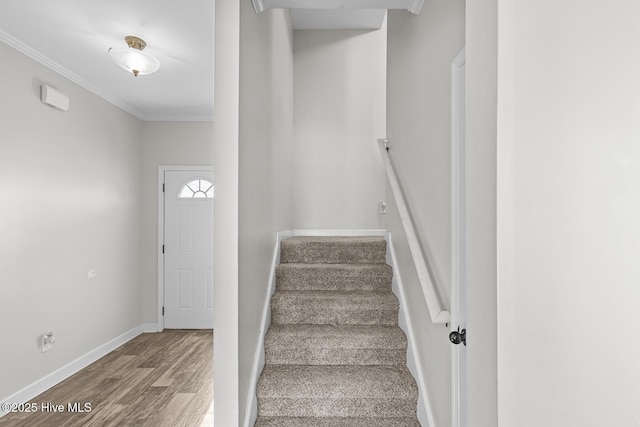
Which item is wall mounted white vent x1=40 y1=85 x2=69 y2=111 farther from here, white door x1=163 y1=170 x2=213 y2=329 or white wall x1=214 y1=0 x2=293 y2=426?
white wall x1=214 y1=0 x2=293 y2=426

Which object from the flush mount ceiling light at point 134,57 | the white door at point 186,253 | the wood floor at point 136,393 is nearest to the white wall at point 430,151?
the wood floor at point 136,393

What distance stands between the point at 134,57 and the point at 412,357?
9.25 ft

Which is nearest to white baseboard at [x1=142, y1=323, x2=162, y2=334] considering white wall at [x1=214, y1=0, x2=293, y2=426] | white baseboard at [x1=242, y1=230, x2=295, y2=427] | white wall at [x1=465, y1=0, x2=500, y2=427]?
white baseboard at [x1=242, y1=230, x2=295, y2=427]

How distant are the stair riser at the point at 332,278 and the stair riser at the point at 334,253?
27 centimetres

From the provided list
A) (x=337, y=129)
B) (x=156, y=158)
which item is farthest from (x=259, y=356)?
(x=156, y=158)

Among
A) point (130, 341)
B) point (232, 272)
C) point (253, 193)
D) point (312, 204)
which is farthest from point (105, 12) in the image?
point (130, 341)

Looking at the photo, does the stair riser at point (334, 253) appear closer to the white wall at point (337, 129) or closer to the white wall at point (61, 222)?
the white wall at point (337, 129)

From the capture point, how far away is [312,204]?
4.27 m

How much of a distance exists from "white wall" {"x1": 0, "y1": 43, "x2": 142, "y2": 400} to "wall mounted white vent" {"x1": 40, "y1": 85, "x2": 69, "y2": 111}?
5 cm

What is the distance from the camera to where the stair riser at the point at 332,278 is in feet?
9.57

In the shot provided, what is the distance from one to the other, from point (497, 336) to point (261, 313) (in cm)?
160

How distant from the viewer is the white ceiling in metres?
2.60

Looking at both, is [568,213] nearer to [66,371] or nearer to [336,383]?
[336,383]

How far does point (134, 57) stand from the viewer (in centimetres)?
298
